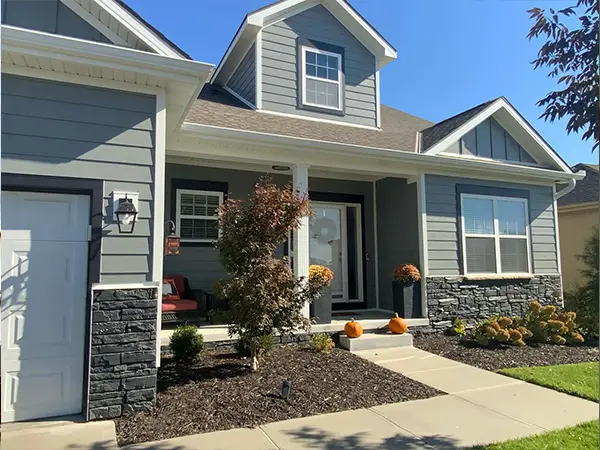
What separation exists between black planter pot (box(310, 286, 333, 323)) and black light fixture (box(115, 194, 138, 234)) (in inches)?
133

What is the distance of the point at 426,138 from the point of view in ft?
28.7

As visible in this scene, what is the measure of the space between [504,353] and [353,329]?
7.50ft

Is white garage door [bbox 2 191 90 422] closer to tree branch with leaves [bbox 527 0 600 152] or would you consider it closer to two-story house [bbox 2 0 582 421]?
two-story house [bbox 2 0 582 421]

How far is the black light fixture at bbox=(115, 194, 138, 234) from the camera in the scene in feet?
13.8

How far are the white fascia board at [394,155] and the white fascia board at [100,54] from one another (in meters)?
1.51

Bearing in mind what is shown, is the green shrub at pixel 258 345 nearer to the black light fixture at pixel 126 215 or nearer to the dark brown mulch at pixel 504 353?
the black light fixture at pixel 126 215

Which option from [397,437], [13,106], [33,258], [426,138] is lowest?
[397,437]

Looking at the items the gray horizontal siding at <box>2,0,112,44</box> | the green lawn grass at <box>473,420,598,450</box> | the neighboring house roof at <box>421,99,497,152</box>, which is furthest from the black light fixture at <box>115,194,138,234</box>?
the neighboring house roof at <box>421,99,497,152</box>

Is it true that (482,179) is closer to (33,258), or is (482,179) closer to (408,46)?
(408,46)

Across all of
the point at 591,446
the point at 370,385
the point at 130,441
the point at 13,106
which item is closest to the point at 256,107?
the point at 13,106

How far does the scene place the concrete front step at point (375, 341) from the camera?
6562 millimetres

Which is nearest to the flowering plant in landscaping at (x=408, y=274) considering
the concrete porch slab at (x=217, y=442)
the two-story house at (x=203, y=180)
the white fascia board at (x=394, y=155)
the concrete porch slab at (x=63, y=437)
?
the two-story house at (x=203, y=180)

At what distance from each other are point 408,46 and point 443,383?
7.58 metres

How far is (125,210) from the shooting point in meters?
4.21
